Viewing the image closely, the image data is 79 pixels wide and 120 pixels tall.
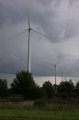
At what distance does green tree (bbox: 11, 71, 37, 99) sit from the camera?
3909 inches

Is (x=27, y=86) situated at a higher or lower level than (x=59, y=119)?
higher

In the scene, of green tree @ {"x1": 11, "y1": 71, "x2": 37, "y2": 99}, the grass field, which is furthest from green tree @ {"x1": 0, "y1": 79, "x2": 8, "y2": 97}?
the grass field

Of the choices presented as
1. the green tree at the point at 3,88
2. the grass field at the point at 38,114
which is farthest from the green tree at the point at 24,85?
the grass field at the point at 38,114

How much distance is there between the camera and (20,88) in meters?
105

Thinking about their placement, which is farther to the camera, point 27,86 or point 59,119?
point 27,86

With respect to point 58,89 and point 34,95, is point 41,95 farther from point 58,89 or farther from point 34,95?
point 58,89

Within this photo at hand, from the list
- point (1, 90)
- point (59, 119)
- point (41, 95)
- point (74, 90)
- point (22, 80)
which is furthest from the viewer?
A: point (74, 90)

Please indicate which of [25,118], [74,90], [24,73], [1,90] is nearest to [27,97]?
[24,73]

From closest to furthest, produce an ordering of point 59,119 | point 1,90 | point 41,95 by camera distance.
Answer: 1. point 59,119
2. point 41,95
3. point 1,90

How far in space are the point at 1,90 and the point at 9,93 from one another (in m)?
5.45

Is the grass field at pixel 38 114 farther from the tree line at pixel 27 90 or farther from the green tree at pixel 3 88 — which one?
the green tree at pixel 3 88

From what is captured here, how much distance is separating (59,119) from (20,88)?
76063 millimetres

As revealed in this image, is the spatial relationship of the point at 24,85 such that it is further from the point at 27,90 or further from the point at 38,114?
the point at 38,114

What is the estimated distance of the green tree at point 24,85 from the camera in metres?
99.3
